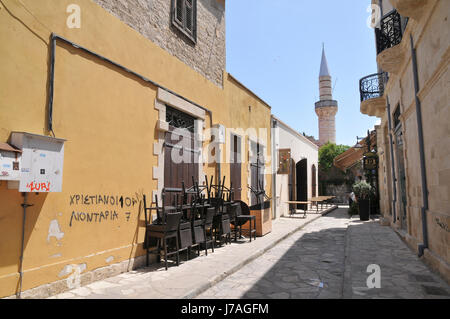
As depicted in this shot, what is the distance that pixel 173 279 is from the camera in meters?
4.66

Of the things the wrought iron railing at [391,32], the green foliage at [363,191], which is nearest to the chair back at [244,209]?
the wrought iron railing at [391,32]

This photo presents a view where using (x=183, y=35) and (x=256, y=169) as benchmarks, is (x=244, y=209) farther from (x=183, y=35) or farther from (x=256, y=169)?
(x=183, y=35)

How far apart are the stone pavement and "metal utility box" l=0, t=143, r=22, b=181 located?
160 cm

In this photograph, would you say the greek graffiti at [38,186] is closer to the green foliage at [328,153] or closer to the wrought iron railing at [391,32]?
the wrought iron railing at [391,32]

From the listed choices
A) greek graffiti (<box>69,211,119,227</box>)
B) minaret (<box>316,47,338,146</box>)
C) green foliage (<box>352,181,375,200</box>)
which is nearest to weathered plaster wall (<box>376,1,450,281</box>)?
greek graffiti (<box>69,211,119,227</box>)

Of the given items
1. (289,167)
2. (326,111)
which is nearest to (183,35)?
(289,167)

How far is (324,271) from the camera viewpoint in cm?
546

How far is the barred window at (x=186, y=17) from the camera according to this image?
6863mm

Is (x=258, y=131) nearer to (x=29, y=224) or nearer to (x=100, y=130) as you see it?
(x=100, y=130)

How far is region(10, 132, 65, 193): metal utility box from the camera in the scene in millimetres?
3537

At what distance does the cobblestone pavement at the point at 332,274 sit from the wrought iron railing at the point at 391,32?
494 cm

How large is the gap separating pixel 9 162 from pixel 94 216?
61.4 inches

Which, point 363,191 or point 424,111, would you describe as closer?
point 424,111
